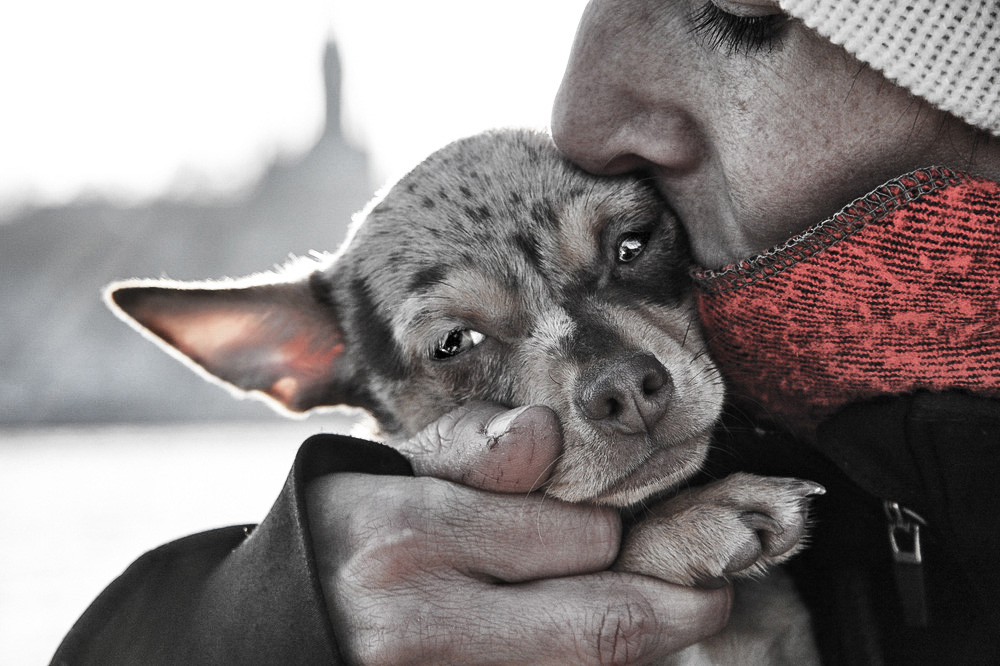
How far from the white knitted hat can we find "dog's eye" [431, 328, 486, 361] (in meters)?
1.21

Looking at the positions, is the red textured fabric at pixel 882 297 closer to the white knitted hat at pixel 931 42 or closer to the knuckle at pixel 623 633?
the white knitted hat at pixel 931 42

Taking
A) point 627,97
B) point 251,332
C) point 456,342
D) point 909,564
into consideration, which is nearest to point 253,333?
point 251,332

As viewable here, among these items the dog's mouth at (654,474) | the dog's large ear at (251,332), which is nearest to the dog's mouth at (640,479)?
the dog's mouth at (654,474)

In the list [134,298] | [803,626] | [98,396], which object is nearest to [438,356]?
[134,298]

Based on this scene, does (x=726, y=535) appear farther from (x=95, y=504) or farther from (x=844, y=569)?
(x=95, y=504)

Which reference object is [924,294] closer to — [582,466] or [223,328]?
[582,466]

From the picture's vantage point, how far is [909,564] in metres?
2.01

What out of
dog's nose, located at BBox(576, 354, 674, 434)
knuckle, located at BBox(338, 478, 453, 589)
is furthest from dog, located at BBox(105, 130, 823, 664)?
knuckle, located at BBox(338, 478, 453, 589)

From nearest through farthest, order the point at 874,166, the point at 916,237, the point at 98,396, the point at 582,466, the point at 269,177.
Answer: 1. the point at 916,237
2. the point at 874,166
3. the point at 582,466
4. the point at 98,396
5. the point at 269,177

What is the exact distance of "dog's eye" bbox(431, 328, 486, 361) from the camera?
2.52m

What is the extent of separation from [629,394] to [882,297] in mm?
540

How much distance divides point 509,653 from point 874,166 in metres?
1.17

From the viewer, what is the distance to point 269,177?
21766 mm

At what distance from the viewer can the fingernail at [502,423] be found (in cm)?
193
